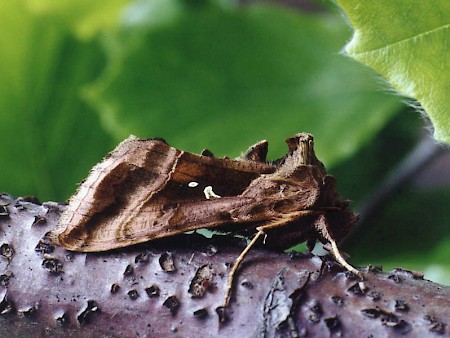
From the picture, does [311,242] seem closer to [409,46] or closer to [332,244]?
[332,244]

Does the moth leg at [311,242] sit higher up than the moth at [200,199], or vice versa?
the moth at [200,199]

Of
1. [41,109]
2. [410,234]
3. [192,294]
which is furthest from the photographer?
[41,109]

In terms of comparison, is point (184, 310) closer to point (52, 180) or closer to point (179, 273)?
point (179, 273)

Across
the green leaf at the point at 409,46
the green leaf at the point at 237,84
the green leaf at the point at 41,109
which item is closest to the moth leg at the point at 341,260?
the green leaf at the point at 409,46

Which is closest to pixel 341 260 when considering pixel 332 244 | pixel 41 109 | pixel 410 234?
pixel 332 244

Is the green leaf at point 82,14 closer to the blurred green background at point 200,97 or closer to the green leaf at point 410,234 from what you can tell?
the blurred green background at point 200,97

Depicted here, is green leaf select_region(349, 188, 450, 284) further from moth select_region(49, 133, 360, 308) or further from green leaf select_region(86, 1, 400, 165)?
Result: moth select_region(49, 133, 360, 308)

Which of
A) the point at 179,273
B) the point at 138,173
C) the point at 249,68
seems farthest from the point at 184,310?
the point at 249,68
